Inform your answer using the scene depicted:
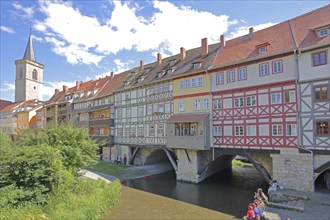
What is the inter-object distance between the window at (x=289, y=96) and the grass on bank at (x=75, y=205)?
Answer: 1247 centimetres

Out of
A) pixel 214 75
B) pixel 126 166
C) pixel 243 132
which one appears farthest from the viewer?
pixel 126 166

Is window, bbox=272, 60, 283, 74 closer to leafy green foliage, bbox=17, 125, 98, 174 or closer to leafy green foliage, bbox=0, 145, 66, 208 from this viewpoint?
leafy green foliage, bbox=17, 125, 98, 174

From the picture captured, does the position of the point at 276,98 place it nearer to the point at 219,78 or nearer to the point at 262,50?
the point at 262,50

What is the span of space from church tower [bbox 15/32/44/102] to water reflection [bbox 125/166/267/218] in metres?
49.0

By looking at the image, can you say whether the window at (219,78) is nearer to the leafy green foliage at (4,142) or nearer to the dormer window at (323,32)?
the dormer window at (323,32)

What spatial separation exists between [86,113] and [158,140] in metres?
16.7

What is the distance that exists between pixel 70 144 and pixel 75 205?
19.6ft

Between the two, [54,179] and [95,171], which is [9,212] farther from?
[95,171]

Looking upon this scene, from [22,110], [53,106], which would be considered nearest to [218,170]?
[53,106]

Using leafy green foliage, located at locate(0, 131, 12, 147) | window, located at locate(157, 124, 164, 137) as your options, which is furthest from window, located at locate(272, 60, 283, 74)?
leafy green foliage, located at locate(0, 131, 12, 147)

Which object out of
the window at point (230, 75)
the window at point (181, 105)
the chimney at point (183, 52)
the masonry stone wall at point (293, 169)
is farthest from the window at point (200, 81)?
the masonry stone wall at point (293, 169)

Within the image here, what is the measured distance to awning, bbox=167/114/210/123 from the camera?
63.5 feet

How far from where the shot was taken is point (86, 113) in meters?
35.9

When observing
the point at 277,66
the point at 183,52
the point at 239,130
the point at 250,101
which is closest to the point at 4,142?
the point at 183,52
